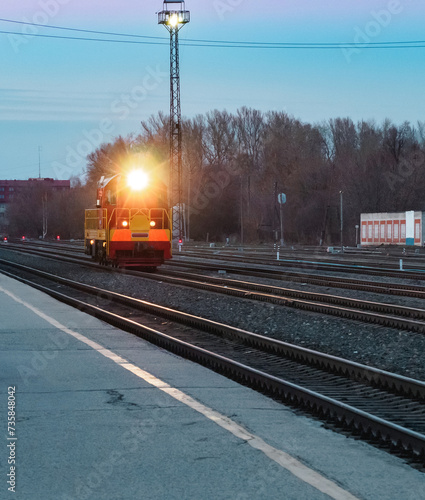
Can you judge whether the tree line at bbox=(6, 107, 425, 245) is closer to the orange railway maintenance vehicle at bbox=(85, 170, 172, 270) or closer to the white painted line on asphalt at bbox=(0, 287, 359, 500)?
the orange railway maintenance vehicle at bbox=(85, 170, 172, 270)

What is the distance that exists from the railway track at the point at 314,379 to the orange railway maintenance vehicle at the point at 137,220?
46.7ft

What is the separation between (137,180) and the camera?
2964cm

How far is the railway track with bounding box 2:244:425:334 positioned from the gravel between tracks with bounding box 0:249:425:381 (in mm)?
283

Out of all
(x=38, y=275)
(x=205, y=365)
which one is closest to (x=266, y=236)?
(x=38, y=275)

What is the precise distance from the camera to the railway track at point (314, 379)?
647cm

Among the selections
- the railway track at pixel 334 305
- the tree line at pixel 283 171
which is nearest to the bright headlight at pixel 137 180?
the railway track at pixel 334 305

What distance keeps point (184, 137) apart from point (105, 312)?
7564 cm

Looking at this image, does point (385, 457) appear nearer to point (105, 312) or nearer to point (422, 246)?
point (105, 312)

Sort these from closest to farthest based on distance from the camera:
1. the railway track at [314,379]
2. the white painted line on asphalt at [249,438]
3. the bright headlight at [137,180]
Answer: the white painted line on asphalt at [249,438] < the railway track at [314,379] < the bright headlight at [137,180]

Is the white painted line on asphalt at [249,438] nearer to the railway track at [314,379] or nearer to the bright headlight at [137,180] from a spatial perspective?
the railway track at [314,379]

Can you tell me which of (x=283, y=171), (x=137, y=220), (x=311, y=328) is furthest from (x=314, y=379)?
(x=283, y=171)

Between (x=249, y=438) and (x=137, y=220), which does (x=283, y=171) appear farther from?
(x=249, y=438)

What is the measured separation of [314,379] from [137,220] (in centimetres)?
2104

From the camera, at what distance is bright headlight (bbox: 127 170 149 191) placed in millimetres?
29531
